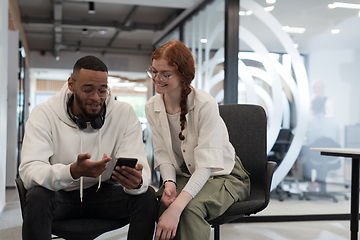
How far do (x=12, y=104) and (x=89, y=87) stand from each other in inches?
169

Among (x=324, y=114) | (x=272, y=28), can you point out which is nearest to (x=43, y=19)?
(x=272, y=28)

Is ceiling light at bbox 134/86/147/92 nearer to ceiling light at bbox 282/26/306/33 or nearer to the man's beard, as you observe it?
ceiling light at bbox 282/26/306/33

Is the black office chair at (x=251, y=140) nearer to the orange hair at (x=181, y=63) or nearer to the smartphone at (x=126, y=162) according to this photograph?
the orange hair at (x=181, y=63)

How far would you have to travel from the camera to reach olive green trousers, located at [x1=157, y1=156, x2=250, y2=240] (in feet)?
4.73

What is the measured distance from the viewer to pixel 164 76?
1.66m

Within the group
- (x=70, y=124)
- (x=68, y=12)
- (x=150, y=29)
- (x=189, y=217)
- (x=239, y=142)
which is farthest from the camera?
(x=150, y=29)

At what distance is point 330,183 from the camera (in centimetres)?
338

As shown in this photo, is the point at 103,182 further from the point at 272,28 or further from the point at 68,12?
the point at 68,12

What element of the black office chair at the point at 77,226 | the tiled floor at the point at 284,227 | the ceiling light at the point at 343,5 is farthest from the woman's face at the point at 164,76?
the ceiling light at the point at 343,5

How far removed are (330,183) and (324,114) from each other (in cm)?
64

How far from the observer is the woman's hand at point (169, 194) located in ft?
5.06

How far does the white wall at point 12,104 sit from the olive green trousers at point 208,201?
4.09m

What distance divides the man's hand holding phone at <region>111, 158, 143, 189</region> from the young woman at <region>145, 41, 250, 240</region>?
188mm

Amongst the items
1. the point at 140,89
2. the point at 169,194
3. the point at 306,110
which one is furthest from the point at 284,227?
the point at 140,89
